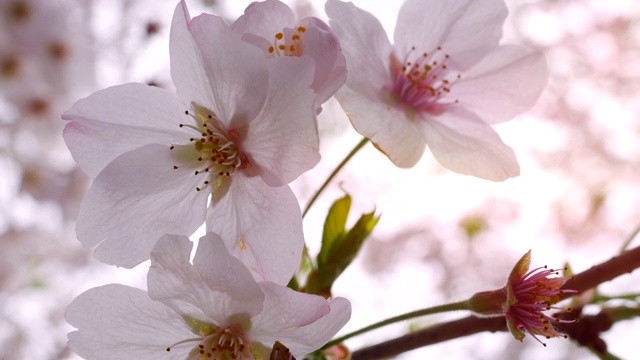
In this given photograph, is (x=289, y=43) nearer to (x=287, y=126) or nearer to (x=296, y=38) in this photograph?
(x=296, y=38)

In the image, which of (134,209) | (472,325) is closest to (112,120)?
(134,209)

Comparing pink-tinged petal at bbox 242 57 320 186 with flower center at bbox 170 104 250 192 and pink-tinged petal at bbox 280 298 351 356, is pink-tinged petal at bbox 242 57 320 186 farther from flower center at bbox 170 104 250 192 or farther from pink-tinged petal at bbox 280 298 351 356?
pink-tinged petal at bbox 280 298 351 356

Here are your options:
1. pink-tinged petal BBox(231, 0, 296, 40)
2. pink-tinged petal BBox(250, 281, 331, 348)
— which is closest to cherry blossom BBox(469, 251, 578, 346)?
pink-tinged petal BBox(250, 281, 331, 348)

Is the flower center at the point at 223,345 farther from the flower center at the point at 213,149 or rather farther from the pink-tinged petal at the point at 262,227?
the flower center at the point at 213,149

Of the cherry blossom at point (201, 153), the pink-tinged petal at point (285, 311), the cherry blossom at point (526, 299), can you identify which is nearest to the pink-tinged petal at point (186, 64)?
the cherry blossom at point (201, 153)

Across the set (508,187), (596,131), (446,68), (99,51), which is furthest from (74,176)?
(596,131)

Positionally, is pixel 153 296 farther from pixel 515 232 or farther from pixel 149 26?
pixel 515 232
